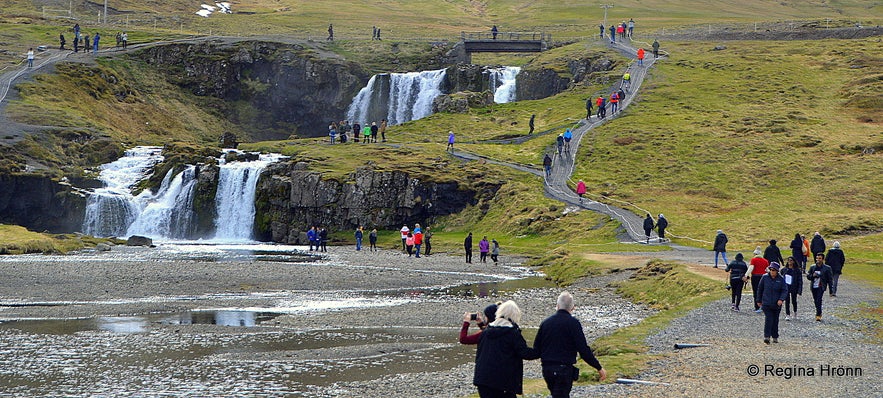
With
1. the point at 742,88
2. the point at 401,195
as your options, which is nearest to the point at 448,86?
the point at 742,88

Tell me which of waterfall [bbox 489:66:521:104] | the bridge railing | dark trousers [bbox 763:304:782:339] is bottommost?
dark trousers [bbox 763:304:782:339]

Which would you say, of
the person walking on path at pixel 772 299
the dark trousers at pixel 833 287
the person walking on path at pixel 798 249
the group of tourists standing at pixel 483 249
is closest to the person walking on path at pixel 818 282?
the dark trousers at pixel 833 287

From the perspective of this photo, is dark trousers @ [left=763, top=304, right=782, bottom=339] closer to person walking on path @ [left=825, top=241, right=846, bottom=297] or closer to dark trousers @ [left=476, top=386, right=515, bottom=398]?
person walking on path @ [left=825, top=241, right=846, bottom=297]

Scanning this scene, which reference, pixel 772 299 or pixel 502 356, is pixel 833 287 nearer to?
pixel 772 299

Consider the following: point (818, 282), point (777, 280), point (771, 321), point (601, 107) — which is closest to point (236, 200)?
point (601, 107)

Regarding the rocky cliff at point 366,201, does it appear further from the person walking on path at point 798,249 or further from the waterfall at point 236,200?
the person walking on path at point 798,249

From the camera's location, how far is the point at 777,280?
30.0 meters

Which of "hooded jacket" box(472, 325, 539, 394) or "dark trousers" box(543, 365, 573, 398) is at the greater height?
"hooded jacket" box(472, 325, 539, 394)

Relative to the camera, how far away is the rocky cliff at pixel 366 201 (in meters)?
88.4

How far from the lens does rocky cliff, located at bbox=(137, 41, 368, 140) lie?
138m

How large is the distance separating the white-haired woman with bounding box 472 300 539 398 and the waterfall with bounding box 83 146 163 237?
80.2 meters

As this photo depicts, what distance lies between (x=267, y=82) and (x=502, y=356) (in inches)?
4918

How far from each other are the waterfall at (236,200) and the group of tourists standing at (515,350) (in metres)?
Answer: 77.3

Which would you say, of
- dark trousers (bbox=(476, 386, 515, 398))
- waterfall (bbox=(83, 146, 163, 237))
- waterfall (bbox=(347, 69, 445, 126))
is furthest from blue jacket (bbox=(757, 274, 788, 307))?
waterfall (bbox=(347, 69, 445, 126))
